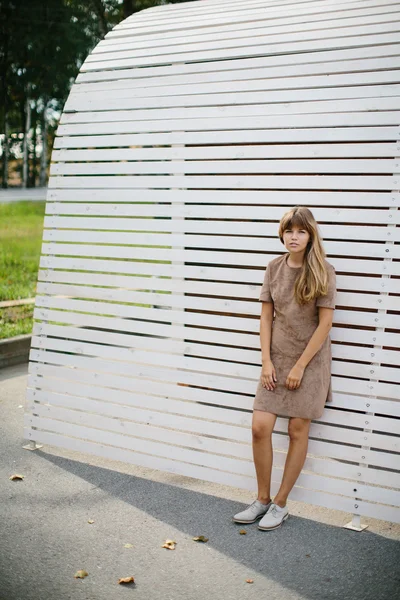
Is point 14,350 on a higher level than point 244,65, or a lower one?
lower

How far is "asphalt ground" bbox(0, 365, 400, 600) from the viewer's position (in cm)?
416

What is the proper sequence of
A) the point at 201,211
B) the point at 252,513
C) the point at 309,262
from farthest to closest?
the point at 201,211
the point at 252,513
the point at 309,262

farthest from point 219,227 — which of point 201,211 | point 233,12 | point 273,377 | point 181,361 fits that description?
point 233,12

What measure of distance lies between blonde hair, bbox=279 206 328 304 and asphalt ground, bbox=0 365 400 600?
1634 millimetres

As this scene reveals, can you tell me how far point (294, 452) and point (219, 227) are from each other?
1819mm

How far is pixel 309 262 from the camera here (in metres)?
4.80

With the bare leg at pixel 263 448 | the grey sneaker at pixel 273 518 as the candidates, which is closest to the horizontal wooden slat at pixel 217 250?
the bare leg at pixel 263 448

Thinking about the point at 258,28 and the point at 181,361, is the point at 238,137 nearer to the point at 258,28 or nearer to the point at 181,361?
the point at 258,28

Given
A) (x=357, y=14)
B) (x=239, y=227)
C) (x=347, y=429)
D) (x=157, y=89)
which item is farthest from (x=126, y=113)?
(x=347, y=429)

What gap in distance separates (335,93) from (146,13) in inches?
102

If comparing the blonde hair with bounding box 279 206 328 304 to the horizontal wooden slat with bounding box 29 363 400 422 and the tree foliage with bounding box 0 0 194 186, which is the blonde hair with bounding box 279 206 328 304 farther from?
the tree foliage with bounding box 0 0 194 186

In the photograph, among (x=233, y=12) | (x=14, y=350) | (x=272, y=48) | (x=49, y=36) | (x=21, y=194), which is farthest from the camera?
(x=21, y=194)

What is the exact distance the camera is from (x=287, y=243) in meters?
4.84

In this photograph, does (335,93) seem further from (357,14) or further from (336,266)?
(336,266)
